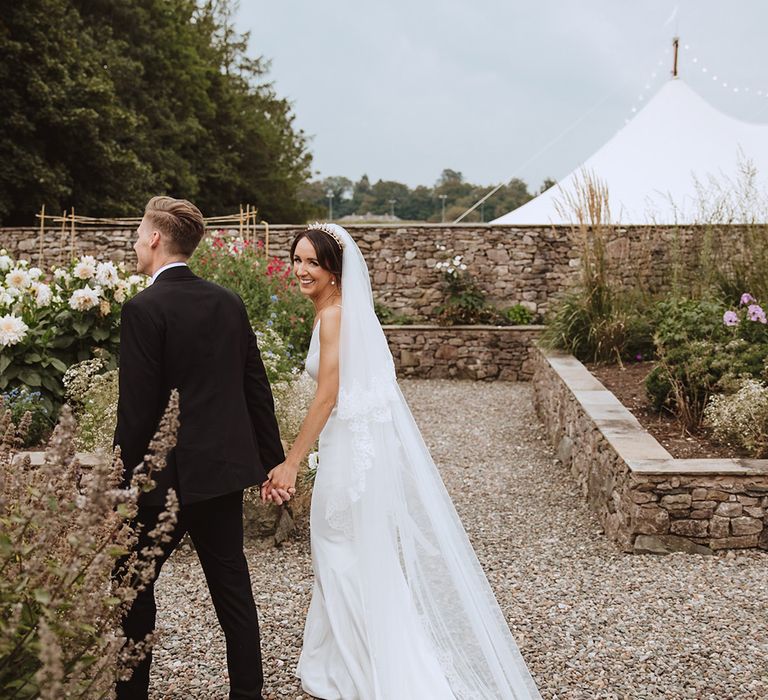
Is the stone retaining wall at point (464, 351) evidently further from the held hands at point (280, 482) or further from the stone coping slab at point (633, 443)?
the held hands at point (280, 482)

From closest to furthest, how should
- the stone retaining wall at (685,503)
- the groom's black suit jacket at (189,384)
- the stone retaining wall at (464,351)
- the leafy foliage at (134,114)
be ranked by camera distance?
the groom's black suit jacket at (189,384), the stone retaining wall at (685,503), the stone retaining wall at (464,351), the leafy foliage at (134,114)

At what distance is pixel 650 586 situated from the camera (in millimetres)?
4047

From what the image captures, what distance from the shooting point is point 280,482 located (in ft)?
9.38

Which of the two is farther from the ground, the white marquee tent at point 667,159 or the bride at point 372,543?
the white marquee tent at point 667,159

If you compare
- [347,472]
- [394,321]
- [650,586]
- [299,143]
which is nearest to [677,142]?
[394,321]

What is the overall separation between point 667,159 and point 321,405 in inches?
516

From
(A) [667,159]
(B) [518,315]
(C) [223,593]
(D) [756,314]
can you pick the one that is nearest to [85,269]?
(C) [223,593]

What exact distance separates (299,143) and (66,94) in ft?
72.5

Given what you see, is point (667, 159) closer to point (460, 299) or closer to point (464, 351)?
point (460, 299)

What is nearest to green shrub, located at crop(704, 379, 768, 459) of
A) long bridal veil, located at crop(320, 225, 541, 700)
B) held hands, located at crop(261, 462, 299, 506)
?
long bridal veil, located at crop(320, 225, 541, 700)

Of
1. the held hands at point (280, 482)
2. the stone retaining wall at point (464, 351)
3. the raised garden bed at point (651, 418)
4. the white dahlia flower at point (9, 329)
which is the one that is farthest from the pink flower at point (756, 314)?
the stone retaining wall at point (464, 351)

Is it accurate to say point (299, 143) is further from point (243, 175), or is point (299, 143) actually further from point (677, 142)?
point (677, 142)

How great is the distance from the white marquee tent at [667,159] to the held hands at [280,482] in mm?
11460

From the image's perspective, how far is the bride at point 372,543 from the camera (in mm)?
2797
